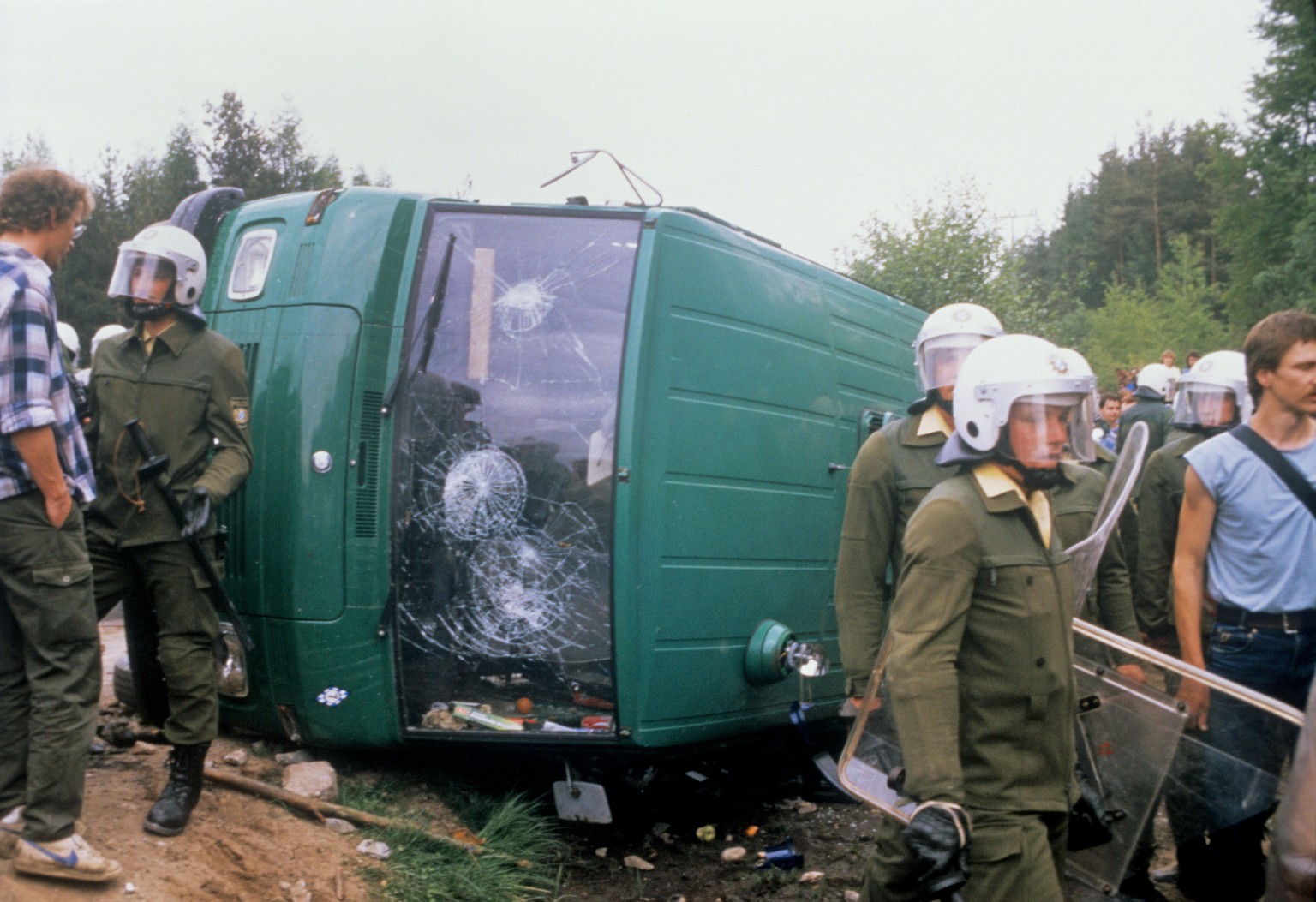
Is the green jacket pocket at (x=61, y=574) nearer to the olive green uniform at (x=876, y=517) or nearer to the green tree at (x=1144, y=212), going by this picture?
the olive green uniform at (x=876, y=517)

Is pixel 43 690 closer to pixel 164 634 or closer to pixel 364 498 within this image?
pixel 164 634

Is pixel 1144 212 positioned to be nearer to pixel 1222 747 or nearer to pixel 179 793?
pixel 1222 747

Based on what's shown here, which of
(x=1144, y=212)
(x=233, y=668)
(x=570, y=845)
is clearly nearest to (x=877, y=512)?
(x=570, y=845)

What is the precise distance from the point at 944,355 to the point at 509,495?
65.3 inches

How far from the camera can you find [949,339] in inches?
165

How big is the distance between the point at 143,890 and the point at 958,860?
2.36 meters

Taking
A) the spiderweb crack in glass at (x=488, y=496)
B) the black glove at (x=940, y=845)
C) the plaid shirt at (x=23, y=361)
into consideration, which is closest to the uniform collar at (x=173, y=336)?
the plaid shirt at (x=23, y=361)

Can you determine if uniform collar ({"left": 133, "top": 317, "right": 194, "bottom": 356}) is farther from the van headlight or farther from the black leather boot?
the black leather boot

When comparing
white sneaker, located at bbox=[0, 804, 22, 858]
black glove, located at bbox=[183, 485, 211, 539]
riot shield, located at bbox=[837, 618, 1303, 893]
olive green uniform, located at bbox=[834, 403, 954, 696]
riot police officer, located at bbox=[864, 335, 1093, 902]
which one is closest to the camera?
riot police officer, located at bbox=[864, 335, 1093, 902]

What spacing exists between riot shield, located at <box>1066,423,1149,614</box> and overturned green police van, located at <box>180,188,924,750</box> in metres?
1.52

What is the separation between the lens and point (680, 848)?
198 inches

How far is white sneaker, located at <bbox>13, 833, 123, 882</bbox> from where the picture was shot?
3.20m

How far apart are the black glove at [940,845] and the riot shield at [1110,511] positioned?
0.95 m

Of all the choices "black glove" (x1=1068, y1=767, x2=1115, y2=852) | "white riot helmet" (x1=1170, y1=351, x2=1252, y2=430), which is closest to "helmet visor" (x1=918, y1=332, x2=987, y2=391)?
"white riot helmet" (x1=1170, y1=351, x2=1252, y2=430)
